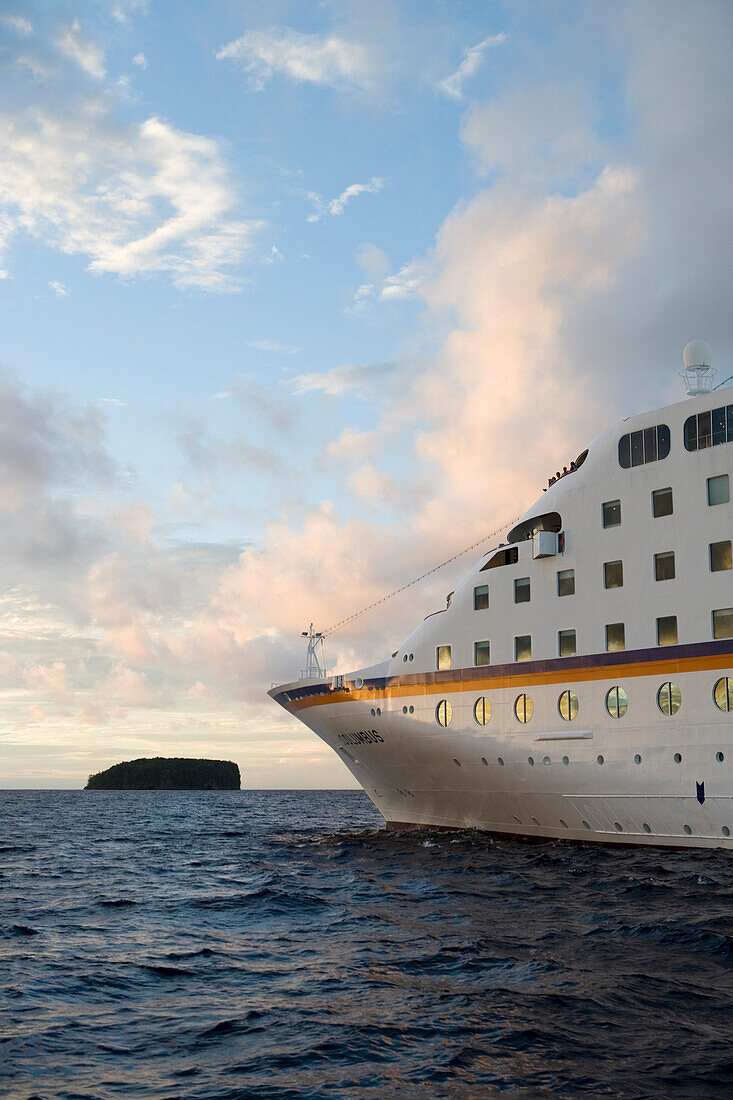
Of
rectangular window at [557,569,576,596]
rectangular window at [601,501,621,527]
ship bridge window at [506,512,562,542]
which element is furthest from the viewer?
ship bridge window at [506,512,562,542]

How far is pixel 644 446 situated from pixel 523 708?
9518mm

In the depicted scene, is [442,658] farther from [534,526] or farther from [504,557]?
[534,526]

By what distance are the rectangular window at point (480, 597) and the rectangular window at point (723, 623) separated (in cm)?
823

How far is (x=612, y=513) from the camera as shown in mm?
27828

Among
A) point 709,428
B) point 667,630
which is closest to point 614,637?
point 667,630

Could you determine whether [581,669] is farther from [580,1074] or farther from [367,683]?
[580,1074]

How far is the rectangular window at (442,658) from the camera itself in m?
30.6

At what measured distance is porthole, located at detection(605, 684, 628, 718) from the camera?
25.6 meters

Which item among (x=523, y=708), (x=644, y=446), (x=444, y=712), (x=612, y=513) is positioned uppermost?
(x=644, y=446)

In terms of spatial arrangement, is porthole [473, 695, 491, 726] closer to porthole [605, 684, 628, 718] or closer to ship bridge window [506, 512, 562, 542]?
porthole [605, 684, 628, 718]

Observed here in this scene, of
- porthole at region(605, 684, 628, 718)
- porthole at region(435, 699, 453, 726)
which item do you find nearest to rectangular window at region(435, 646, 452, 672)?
porthole at region(435, 699, 453, 726)

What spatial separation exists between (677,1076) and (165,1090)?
5.01 metres

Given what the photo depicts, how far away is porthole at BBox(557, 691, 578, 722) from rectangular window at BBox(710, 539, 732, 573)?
5.83 meters

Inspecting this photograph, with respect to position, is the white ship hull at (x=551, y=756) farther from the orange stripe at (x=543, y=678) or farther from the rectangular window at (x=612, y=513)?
the rectangular window at (x=612, y=513)
